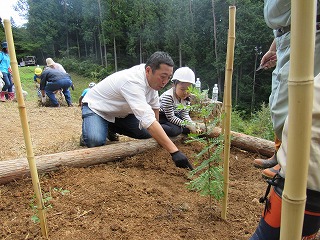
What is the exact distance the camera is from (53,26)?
40531mm

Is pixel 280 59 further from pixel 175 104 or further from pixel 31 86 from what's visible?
pixel 31 86

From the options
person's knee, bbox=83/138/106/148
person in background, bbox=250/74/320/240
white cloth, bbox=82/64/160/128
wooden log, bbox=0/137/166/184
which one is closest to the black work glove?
white cloth, bbox=82/64/160/128

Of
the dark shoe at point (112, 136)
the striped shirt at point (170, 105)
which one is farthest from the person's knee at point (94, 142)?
the striped shirt at point (170, 105)

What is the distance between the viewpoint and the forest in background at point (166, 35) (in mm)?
26266

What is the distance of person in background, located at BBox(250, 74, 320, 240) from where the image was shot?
85 centimetres

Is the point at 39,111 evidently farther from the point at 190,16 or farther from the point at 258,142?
the point at 190,16

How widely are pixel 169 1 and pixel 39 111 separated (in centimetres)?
2624

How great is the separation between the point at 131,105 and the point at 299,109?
2426 millimetres

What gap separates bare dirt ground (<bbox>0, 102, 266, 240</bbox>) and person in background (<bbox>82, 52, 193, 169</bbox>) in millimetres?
409

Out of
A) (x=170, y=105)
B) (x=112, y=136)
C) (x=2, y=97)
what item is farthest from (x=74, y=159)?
(x=2, y=97)

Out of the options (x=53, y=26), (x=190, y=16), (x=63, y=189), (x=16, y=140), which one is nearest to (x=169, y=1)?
(x=190, y=16)

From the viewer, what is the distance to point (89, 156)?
120 inches

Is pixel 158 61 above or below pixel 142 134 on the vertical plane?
above

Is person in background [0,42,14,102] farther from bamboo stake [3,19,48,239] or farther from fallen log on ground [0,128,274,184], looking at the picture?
bamboo stake [3,19,48,239]
